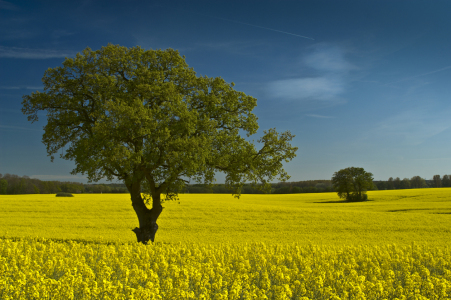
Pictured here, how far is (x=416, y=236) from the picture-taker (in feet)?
64.6

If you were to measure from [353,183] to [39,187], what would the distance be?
76003 millimetres

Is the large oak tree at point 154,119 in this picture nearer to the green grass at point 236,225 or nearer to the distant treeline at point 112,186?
the green grass at point 236,225

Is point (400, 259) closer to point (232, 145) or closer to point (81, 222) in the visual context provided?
point (232, 145)

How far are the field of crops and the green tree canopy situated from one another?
10.1m

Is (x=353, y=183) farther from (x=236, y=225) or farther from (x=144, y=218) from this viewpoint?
(x=144, y=218)

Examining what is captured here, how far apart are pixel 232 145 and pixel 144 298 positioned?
11842mm

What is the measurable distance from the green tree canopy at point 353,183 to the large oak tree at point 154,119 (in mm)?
43653

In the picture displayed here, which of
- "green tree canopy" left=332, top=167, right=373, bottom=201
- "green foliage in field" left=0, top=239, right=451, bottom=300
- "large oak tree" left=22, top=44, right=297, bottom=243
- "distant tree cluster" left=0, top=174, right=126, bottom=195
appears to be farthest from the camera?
"distant tree cluster" left=0, top=174, right=126, bottom=195

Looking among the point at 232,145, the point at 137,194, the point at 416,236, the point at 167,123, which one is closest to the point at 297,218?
the point at 416,236

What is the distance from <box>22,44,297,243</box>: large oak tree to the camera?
14523 millimetres

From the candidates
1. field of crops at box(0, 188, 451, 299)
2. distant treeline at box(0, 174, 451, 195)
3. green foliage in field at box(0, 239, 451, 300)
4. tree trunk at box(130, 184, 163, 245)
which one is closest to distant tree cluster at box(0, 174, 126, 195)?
distant treeline at box(0, 174, 451, 195)

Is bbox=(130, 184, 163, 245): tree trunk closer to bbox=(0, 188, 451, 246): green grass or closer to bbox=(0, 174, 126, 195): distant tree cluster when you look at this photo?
bbox=(0, 188, 451, 246): green grass

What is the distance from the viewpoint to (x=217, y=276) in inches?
293

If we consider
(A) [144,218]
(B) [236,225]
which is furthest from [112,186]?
(A) [144,218]
